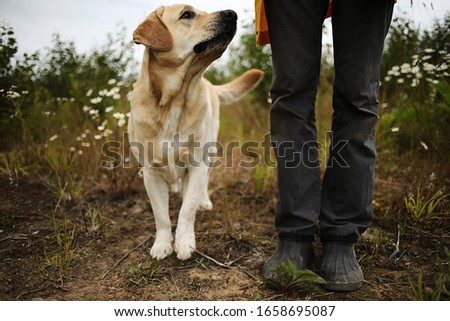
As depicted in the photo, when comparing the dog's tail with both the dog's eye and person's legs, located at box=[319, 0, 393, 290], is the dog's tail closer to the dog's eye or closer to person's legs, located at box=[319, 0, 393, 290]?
the dog's eye

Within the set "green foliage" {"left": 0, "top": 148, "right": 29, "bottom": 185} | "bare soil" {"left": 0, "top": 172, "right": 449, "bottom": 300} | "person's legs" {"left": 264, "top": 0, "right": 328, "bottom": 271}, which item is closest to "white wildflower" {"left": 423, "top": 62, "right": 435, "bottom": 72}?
"bare soil" {"left": 0, "top": 172, "right": 449, "bottom": 300}

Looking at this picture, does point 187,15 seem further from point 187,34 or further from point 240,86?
point 240,86

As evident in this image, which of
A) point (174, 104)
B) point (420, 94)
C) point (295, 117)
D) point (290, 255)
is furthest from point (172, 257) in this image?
point (420, 94)

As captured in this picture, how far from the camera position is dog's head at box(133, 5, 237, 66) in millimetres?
2156

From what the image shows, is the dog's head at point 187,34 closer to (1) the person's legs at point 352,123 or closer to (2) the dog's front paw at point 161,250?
(1) the person's legs at point 352,123

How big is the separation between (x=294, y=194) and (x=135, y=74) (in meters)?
2.67

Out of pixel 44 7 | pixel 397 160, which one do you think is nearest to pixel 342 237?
pixel 397 160

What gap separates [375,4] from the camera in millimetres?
1757

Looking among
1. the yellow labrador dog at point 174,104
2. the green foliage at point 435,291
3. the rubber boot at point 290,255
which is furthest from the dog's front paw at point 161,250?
the green foliage at point 435,291

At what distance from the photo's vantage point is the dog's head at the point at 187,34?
7.07 feet

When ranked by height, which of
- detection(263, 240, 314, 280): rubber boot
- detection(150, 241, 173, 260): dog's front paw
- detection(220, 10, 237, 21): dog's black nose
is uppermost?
detection(220, 10, 237, 21): dog's black nose

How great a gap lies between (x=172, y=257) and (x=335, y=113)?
46.9 inches

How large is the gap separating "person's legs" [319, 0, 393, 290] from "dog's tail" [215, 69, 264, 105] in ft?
4.55

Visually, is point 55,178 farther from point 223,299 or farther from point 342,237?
point 342,237
